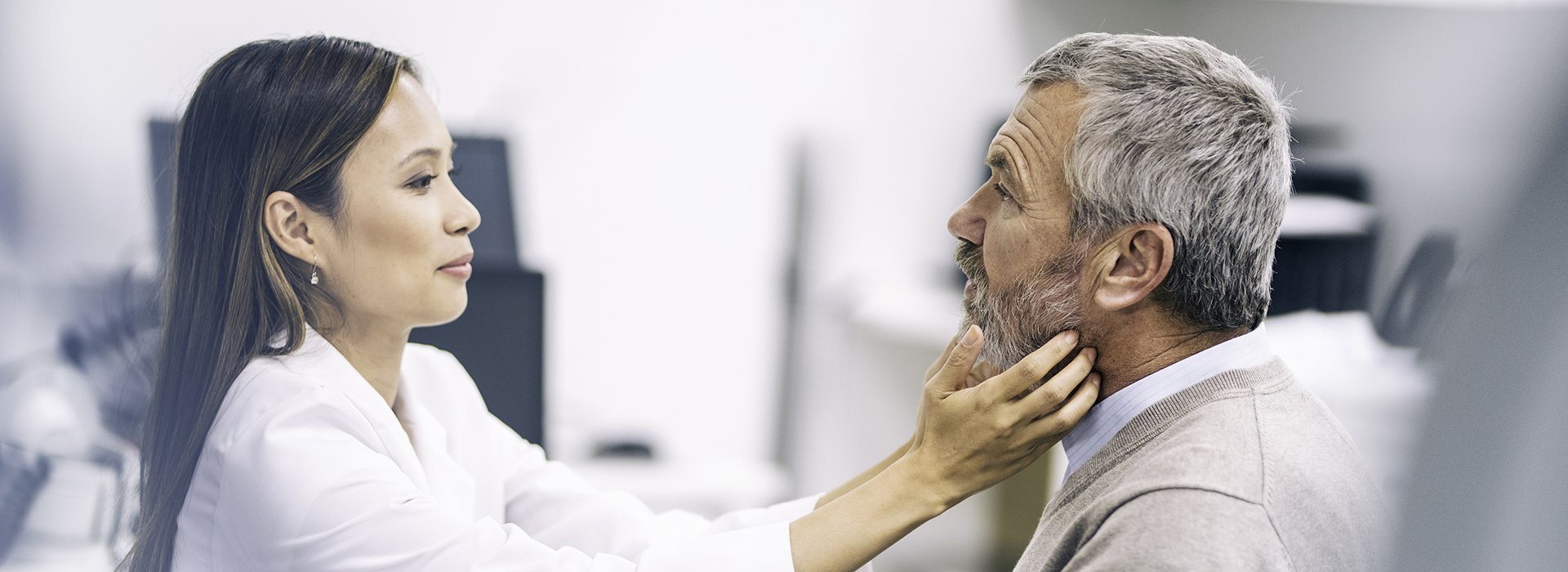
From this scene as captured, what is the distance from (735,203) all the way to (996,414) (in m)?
1.14

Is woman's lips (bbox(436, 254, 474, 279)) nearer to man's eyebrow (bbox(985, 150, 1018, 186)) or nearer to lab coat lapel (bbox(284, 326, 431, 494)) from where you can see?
lab coat lapel (bbox(284, 326, 431, 494))

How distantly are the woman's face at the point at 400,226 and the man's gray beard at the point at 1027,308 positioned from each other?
45cm

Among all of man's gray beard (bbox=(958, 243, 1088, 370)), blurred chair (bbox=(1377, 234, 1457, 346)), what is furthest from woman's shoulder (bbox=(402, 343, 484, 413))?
blurred chair (bbox=(1377, 234, 1457, 346))

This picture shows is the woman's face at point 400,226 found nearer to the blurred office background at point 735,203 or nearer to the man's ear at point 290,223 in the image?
the man's ear at point 290,223

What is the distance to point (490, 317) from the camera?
1172 mm

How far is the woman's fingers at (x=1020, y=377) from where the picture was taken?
2.60ft

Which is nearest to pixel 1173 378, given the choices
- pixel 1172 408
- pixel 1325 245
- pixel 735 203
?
pixel 1172 408

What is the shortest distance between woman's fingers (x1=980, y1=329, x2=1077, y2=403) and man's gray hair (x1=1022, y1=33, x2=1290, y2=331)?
10cm

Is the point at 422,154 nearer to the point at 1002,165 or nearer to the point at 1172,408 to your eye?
the point at 1002,165

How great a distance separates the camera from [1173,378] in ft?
2.73

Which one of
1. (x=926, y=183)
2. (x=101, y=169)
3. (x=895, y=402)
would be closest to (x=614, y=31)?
(x=101, y=169)

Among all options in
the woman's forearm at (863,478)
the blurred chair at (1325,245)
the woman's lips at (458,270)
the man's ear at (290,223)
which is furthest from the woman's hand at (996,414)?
the blurred chair at (1325,245)

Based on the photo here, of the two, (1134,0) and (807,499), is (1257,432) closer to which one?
(807,499)

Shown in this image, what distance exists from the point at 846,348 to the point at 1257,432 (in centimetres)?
155
